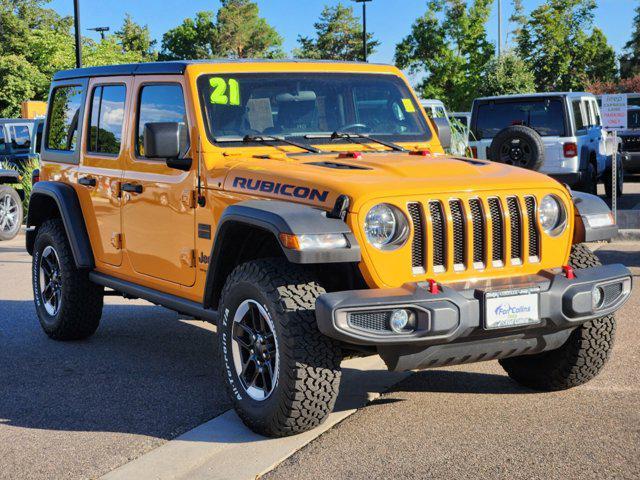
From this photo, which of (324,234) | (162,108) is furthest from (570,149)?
(324,234)

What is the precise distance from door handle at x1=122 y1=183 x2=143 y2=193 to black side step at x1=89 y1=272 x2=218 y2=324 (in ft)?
2.01

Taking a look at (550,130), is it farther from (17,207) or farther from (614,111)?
(17,207)

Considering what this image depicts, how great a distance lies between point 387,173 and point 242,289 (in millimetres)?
934

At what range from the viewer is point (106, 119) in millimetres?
6980

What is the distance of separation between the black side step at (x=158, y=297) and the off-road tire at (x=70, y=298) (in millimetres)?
243

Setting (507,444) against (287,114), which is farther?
(287,114)

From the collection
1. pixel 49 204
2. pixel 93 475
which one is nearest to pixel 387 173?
pixel 93 475

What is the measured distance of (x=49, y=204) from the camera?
7.71m

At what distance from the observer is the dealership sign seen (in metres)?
13.5

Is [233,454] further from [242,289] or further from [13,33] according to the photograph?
[13,33]

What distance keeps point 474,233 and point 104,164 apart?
2.91 meters

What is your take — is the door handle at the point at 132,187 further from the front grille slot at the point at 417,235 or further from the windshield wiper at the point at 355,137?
the front grille slot at the point at 417,235

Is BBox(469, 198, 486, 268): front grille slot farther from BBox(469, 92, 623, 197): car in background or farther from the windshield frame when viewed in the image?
BBox(469, 92, 623, 197): car in background

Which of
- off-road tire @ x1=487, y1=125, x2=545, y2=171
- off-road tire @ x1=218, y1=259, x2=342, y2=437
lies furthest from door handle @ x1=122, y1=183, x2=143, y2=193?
off-road tire @ x1=487, y1=125, x2=545, y2=171
